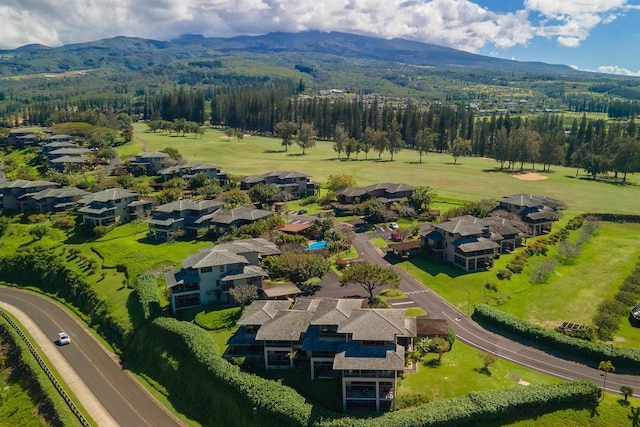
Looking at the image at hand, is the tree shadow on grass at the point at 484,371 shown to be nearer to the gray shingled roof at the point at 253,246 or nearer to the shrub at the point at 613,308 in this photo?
the shrub at the point at 613,308

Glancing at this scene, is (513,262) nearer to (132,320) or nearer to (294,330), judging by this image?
(294,330)

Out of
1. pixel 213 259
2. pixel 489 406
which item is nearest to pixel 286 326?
pixel 213 259

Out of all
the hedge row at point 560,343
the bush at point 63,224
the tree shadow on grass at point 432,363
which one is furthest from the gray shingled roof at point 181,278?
the bush at point 63,224

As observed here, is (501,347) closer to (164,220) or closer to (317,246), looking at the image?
(317,246)

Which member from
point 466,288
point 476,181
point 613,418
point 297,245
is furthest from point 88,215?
point 476,181

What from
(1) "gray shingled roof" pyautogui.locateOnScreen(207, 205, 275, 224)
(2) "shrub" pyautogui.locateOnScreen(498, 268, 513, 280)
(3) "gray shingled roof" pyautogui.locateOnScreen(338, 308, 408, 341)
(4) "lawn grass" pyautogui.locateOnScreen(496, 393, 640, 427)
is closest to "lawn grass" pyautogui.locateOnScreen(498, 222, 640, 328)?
(2) "shrub" pyautogui.locateOnScreen(498, 268, 513, 280)
